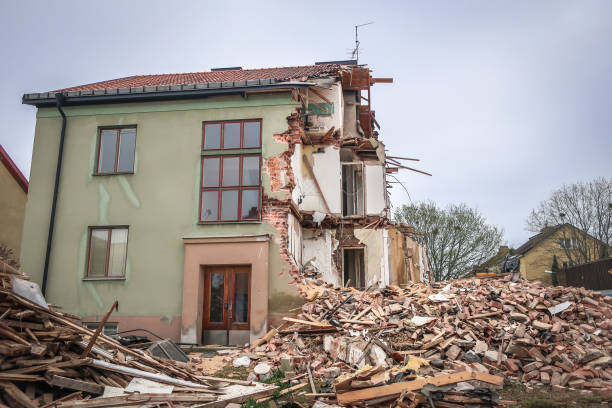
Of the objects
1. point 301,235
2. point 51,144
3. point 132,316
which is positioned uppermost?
point 51,144

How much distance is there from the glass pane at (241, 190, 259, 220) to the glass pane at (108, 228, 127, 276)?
3793mm

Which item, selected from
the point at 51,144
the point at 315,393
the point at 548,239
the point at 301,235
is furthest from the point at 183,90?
the point at 548,239

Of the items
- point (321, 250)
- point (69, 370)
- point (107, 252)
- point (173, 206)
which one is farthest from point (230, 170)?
point (69, 370)

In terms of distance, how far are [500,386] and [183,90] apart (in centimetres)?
1200

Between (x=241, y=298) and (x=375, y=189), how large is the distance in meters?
8.12

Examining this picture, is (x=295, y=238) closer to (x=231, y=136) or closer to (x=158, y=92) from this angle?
(x=231, y=136)

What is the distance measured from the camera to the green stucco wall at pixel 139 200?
46.8 ft

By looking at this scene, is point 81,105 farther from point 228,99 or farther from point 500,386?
point 500,386

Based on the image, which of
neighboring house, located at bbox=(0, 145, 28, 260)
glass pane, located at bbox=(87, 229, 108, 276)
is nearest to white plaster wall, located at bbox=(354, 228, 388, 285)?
glass pane, located at bbox=(87, 229, 108, 276)

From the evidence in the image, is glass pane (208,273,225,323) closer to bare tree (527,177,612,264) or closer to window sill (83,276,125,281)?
window sill (83,276,125,281)

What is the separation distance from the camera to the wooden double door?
13938mm

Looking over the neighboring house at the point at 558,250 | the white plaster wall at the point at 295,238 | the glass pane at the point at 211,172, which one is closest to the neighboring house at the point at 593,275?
the neighboring house at the point at 558,250

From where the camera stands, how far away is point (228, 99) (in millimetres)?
15305

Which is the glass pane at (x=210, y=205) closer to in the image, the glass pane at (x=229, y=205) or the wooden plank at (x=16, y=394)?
the glass pane at (x=229, y=205)
